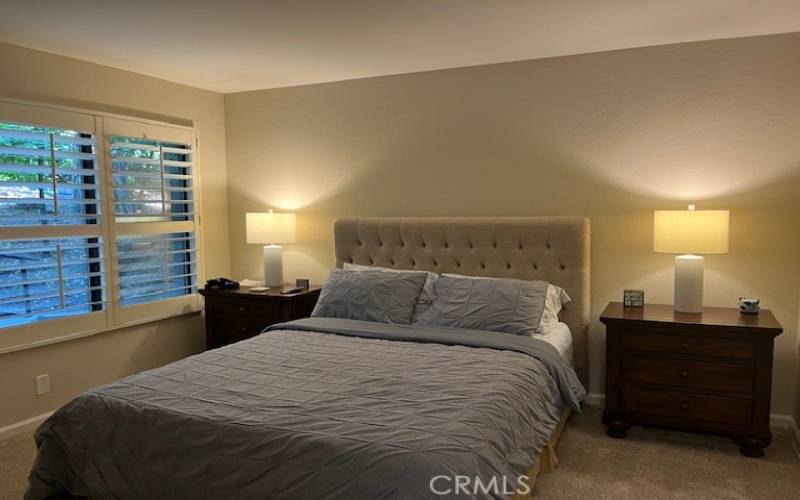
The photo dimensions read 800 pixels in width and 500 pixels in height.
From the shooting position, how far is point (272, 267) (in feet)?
14.4

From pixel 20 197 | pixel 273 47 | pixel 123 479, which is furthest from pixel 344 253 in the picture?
pixel 123 479

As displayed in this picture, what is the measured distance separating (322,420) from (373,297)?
5.15 ft

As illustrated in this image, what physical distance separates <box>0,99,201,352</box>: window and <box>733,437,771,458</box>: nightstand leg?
3751 mm

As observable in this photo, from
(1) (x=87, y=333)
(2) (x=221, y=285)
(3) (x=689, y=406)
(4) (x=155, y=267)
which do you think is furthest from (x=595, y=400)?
(1) (x=87, y=333)

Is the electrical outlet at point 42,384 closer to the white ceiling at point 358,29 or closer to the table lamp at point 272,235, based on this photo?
the table lamp at point 272,235

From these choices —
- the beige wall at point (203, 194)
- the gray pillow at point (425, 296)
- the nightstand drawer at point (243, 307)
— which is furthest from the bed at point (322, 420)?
the beige wall at point (203, 194)

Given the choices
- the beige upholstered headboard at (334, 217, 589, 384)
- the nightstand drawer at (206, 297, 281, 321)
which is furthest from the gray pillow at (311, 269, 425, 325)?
the nightstand drawer at (206, 297, 281, 321)

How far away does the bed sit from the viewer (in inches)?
70.8

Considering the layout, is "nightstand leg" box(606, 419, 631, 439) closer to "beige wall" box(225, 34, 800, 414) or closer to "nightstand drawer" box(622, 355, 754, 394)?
"nightstand drawer" box(622, 355, 754, 394)

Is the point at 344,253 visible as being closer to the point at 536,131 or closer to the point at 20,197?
the point at 536,131

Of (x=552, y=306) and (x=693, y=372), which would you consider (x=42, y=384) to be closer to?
(x=552, y=306)

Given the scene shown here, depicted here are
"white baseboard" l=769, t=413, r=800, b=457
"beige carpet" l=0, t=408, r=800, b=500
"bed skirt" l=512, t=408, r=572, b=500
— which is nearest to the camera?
"bed skirt" l=512, t=408, r=572, b=500

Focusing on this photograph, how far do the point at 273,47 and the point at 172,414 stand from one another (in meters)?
2.21

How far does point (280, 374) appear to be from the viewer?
2582 mm
